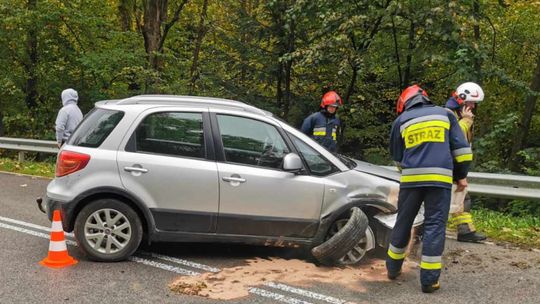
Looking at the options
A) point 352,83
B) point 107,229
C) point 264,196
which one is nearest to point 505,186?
point 264,196

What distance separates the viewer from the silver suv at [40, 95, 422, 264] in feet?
16.5

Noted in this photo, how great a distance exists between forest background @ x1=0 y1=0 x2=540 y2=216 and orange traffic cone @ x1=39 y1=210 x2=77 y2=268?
614 centimetres

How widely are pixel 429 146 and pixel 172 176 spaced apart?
2.51 metres

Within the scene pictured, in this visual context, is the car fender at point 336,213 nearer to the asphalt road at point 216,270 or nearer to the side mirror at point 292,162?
the asphalt road at point 216,270

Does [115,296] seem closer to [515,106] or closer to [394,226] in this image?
[394,226]

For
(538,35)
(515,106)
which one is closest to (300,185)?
(538,35)

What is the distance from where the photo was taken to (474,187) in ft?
23.8

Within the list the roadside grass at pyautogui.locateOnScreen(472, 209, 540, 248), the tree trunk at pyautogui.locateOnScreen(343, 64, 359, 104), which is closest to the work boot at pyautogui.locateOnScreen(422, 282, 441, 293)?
the roadside grass at pyautogui.locateOnScreen(472, 209, 540, 248)

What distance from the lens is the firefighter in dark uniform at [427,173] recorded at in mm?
4449

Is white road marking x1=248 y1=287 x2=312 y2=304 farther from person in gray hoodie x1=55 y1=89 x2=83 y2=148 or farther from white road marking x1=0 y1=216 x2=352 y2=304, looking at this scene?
person in gray hoodie x1=55 y1=89 x2=83 y2=148

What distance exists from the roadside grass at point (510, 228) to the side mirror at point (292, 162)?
3185 mm

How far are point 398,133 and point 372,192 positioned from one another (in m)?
0.72

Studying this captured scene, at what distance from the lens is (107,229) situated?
504 cm

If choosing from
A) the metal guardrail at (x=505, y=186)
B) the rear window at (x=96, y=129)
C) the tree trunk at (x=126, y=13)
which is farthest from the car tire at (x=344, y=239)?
the tree trunk at (x=126, y=13)
